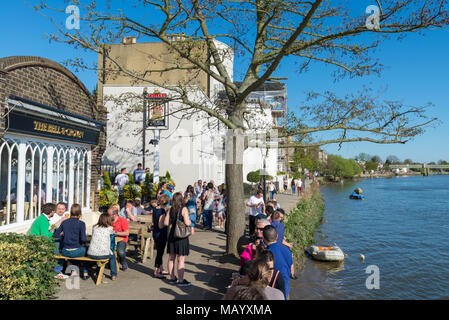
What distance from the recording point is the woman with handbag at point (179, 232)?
6598 mm

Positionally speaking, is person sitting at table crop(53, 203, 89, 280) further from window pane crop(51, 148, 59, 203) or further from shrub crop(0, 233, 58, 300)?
window pane crop(51, 148, 59, 203)


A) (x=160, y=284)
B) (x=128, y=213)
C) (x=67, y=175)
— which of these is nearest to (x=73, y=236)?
(x=160, y=284)

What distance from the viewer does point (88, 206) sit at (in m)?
12.8

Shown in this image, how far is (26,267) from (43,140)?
18.8 ft

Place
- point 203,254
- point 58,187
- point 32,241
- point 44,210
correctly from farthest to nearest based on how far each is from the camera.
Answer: point 58,187, point 203,254, point 44,210, point 32,241

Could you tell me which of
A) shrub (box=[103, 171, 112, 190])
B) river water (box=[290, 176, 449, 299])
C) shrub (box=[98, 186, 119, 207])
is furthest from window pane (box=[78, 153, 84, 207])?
river water (box=[290, 176, 449, 299])

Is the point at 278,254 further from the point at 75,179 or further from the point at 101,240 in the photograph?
the point at 75,179

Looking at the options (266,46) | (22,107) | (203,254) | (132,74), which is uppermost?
(266,46)

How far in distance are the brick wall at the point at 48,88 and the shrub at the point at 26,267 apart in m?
3.62

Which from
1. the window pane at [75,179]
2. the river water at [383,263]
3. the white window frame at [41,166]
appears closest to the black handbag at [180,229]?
the river water at [383,263]

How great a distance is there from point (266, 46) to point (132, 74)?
3682 mm
